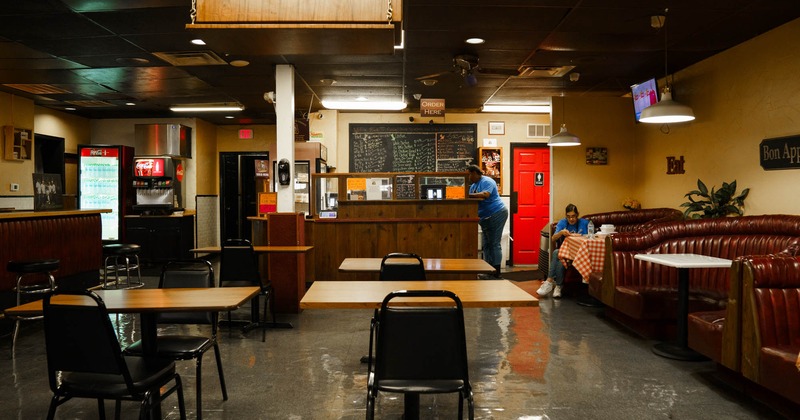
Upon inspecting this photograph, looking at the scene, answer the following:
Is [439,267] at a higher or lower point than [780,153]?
lower

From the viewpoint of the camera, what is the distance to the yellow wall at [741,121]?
522cm

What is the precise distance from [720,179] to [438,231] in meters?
3.61

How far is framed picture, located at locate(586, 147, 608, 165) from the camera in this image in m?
8.29

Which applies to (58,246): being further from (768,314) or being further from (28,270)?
(768,314)

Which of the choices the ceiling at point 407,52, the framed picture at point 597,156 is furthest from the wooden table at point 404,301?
the framed picture at point 597,156

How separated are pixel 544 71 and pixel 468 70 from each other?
1.29 metres

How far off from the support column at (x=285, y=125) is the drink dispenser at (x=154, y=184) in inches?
182

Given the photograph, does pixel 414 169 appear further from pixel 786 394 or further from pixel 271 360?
pixel 786 394

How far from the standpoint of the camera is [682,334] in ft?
14.8

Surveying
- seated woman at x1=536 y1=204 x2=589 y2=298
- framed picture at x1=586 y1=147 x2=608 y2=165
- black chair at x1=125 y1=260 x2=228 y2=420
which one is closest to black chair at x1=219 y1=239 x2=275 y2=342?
black chair at x1=125 y1=260 x2=228 y2=420

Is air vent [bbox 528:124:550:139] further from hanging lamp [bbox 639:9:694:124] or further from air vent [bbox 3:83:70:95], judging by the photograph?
air vent [bbox 3:83:70:95]

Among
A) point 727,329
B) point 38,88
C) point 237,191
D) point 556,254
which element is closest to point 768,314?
point 727,329

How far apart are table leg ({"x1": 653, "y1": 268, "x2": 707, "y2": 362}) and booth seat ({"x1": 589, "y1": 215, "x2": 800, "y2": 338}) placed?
1.08 feet

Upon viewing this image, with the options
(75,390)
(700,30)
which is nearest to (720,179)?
(700,30)
